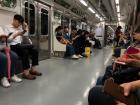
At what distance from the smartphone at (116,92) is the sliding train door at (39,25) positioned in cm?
523

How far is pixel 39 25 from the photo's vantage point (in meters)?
7.23

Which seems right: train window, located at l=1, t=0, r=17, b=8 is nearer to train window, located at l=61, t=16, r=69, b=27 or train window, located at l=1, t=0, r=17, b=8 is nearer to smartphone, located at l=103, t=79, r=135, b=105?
smartphone, located at l=103, t=79, r=135, b=105

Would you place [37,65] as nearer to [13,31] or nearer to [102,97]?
[13,31]

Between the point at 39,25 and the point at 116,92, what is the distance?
6.18 m

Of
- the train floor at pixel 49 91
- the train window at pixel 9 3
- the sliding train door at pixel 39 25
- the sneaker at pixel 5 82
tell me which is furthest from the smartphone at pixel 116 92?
the sliding train door at pixel 39 25

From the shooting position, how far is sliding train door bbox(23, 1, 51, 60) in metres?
6.58

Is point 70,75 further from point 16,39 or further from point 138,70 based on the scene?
point 138,70

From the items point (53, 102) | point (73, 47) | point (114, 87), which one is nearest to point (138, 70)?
point (114, 87)

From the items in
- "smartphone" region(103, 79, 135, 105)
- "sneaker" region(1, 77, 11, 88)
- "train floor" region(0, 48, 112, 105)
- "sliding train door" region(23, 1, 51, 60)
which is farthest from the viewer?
"sliding train door" region(23, 1, 51, 60)

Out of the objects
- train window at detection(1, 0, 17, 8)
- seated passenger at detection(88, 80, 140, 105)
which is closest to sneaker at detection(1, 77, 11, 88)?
train window at detection(1, 0, 17, 8)

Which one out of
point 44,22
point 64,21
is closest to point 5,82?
point 44,22

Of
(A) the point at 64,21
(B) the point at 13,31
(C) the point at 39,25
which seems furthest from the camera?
(A) the point at 64,21

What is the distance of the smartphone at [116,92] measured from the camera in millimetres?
1252

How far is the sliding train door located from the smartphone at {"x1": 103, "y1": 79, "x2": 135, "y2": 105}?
5.23 meters
